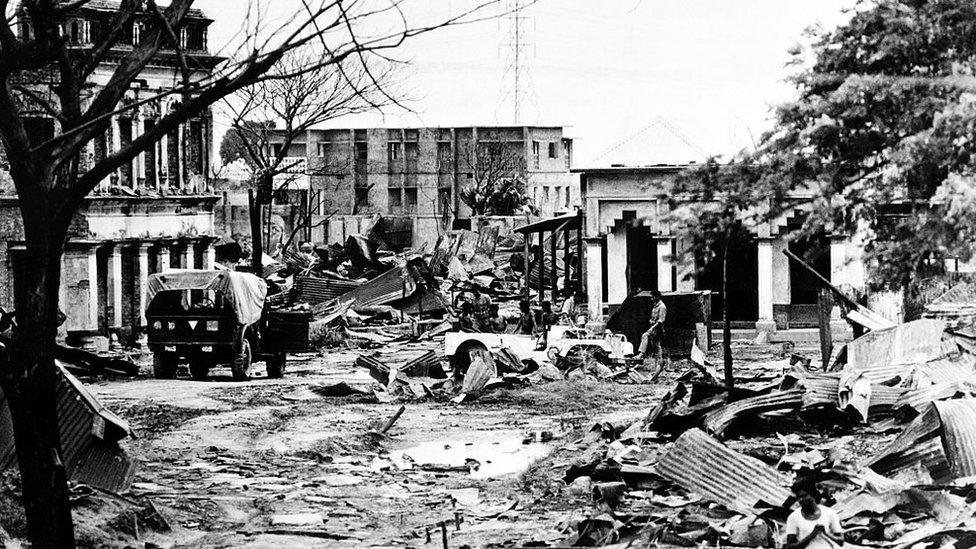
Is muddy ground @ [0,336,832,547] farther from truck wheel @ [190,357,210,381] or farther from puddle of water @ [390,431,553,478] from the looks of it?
truck wheel @ [190,357,210,381]

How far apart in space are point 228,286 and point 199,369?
6.35 feet

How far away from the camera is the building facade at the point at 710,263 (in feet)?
103

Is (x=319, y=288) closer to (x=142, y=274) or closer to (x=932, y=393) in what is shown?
(x=142, y=274)

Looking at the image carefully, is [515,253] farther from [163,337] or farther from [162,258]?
[163,337]

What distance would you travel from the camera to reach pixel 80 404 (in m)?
11.6

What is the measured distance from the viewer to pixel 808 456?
40.4ft

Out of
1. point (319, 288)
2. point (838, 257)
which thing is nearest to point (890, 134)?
point (838, 257)

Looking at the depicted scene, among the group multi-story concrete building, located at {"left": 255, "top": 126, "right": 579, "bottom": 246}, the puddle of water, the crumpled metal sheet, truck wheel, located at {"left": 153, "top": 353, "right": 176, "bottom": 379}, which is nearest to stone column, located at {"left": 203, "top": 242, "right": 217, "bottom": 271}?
truck wheel, located at {"left": 153, "top": 353, "right": 176, "bottom": 379}

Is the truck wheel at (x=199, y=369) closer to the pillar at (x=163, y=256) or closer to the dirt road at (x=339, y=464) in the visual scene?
the dirt road at (x=339, y=464)

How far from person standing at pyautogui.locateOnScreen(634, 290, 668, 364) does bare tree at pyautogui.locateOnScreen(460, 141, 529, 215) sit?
1595 inches

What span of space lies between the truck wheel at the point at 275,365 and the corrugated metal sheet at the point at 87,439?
13788 mm

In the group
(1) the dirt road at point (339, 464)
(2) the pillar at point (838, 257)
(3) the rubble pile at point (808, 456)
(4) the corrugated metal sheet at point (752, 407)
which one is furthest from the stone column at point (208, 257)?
(4) the corrugated metal sheet at point (752, 407)

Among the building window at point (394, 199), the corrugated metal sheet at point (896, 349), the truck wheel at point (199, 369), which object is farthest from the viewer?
the building window at point (394, 199)

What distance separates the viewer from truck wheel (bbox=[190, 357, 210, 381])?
2470 cm
